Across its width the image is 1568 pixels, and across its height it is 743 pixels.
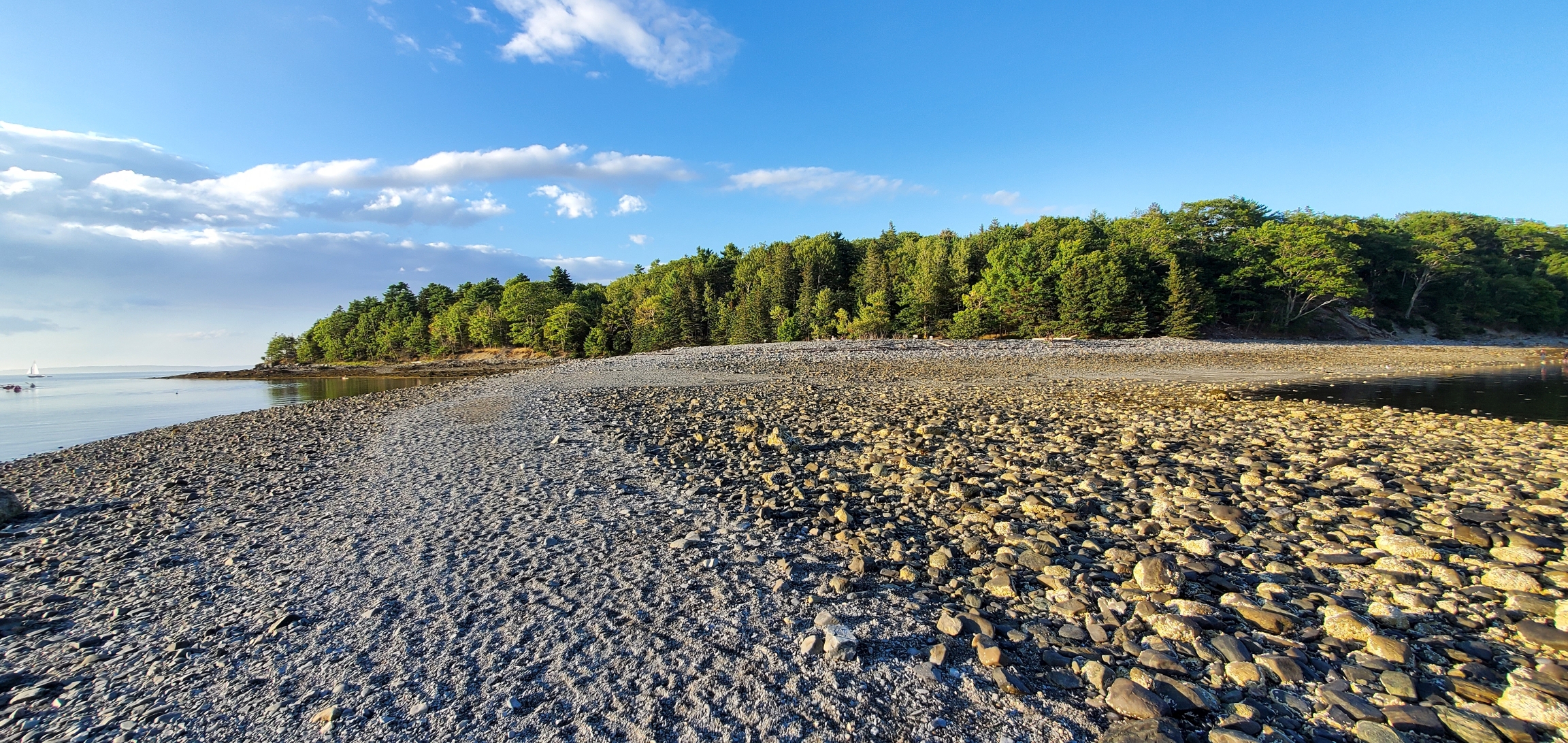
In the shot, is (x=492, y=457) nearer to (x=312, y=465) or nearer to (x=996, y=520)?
(x=312, y=465)

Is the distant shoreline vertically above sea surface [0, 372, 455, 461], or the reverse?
the distant shoreline

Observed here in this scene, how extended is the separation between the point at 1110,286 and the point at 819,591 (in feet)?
156

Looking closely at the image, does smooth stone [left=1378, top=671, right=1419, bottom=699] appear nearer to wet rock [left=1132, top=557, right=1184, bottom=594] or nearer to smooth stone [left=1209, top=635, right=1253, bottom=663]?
smooth stone [left=1209, top=635, right=1253, bottom=663]

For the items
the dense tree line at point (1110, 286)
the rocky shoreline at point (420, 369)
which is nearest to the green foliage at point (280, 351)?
the rocky shoreline at point (420, 369)

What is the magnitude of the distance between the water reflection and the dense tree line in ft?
80.0

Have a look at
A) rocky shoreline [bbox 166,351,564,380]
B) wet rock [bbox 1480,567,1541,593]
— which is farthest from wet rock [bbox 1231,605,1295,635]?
rocky shoreline [bbox 166,351,564,380]

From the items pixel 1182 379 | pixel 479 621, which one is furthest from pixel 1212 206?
pixel 479 621

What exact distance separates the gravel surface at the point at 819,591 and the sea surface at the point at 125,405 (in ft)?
34.9

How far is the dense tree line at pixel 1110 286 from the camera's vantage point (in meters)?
44.4

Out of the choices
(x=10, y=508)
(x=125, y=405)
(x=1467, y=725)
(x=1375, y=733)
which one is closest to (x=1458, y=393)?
(x=1467, y=725)

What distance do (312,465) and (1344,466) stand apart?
14.6m

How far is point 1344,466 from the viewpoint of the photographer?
6.44 metres

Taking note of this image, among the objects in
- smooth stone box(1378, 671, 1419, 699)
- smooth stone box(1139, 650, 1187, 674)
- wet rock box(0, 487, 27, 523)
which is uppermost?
wet rock box(0, 487, 27, 523)

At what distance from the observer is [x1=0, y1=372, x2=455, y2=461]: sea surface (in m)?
15.9
